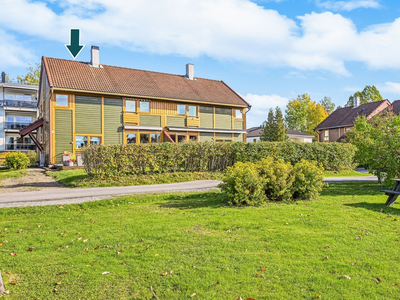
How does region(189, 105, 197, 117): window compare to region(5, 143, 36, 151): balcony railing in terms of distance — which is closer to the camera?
region(189, 105, 197, 117): window

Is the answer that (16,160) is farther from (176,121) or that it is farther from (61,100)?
(176,121)

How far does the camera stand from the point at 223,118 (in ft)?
109

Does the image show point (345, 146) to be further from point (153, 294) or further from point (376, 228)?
point (153, 294)

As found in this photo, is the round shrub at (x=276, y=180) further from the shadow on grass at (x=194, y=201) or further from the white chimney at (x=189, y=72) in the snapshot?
the white chimney at (x=189, y=72)

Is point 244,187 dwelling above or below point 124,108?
below

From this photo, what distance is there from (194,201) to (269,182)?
2394 mm

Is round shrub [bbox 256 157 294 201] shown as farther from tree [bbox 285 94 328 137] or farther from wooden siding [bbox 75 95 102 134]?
tree [bbox 285 94 328 137]

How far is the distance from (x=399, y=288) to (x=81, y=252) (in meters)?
4.57

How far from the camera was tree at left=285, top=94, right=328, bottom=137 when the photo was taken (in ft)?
207

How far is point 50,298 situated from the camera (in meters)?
3.73

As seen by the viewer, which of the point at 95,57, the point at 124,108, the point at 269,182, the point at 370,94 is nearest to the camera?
the point at 269,182

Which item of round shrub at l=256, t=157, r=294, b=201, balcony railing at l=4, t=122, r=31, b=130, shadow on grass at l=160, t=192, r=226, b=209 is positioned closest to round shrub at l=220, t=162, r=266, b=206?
round shrub at l=256, t=157, r=294, b=201

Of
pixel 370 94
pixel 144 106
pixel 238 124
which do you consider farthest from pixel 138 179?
pixel 370 94

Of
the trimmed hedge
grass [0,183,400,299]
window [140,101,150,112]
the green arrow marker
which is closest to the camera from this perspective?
grass [0,183,400,299]
